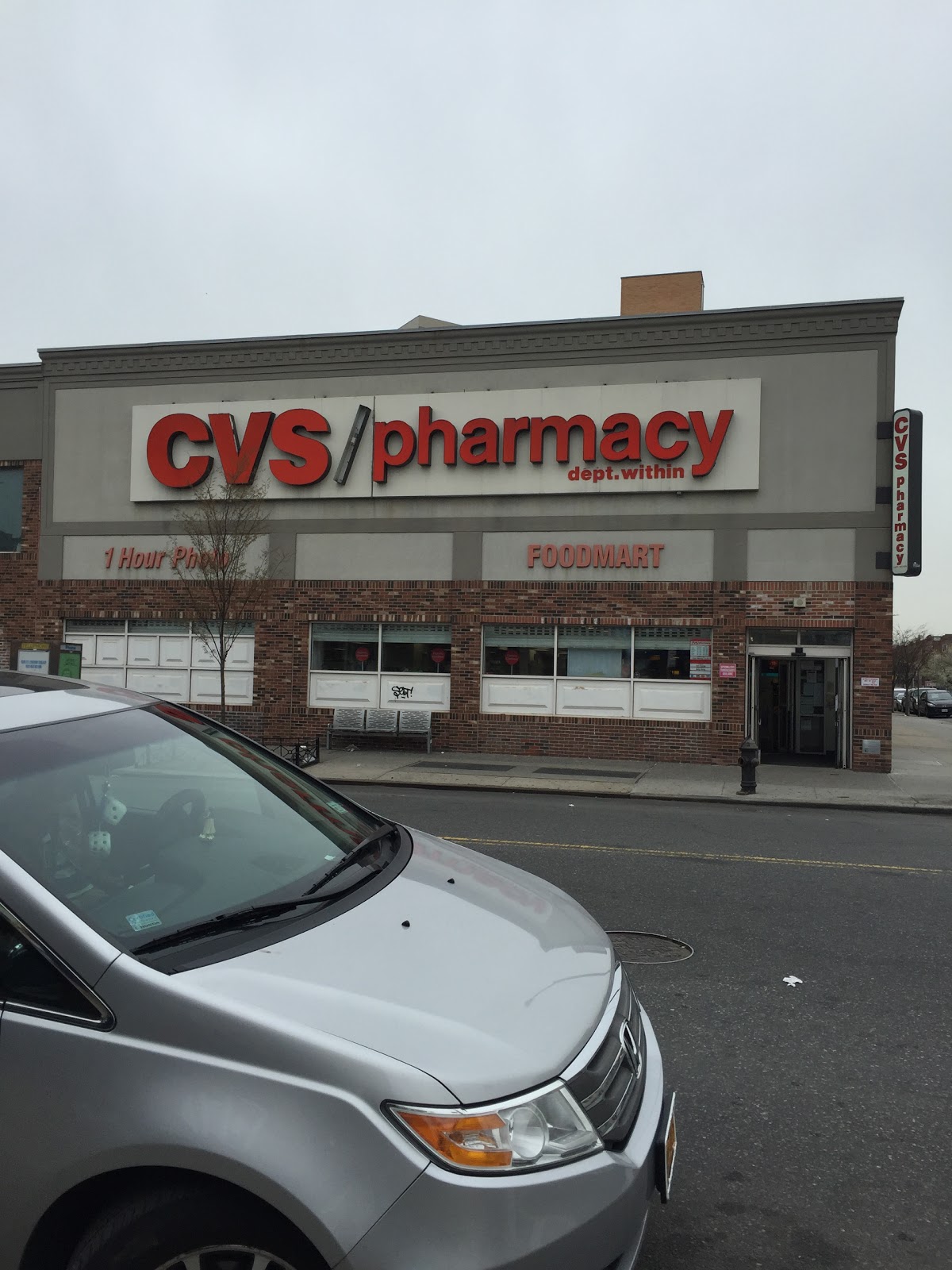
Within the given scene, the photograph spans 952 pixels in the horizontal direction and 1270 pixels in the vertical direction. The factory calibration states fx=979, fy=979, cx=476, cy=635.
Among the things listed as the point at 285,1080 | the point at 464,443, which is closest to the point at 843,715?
the point at 464,443

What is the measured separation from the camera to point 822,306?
59.1 feet

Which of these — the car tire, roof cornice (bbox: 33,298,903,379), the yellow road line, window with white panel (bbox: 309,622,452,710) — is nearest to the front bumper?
the car tire

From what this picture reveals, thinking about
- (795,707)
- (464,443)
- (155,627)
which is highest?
(464,443)

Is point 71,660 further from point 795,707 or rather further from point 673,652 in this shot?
point 795,707

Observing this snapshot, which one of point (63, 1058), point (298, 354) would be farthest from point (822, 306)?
point (63, 1058)

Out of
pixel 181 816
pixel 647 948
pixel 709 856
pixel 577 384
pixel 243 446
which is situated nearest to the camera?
pixel 181 816

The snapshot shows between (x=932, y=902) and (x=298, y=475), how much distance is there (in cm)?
1564

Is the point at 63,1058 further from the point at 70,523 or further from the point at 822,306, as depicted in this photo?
the point at 70,523

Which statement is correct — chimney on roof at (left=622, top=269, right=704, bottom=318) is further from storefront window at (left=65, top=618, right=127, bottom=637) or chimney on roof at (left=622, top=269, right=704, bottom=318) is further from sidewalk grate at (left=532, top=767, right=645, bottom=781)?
storefront window at (left=65, top=618, right=127, bottom=637)

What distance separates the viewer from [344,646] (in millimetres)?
20359

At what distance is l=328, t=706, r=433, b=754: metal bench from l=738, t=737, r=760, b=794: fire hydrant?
6.86 metres

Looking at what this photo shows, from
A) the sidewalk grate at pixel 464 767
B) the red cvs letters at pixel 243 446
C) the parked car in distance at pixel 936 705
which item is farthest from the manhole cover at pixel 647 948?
the parked car in distance at pixel 936 705

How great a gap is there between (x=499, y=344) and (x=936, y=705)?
33035 mm

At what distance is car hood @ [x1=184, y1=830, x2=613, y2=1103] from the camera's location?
89.0 inches
